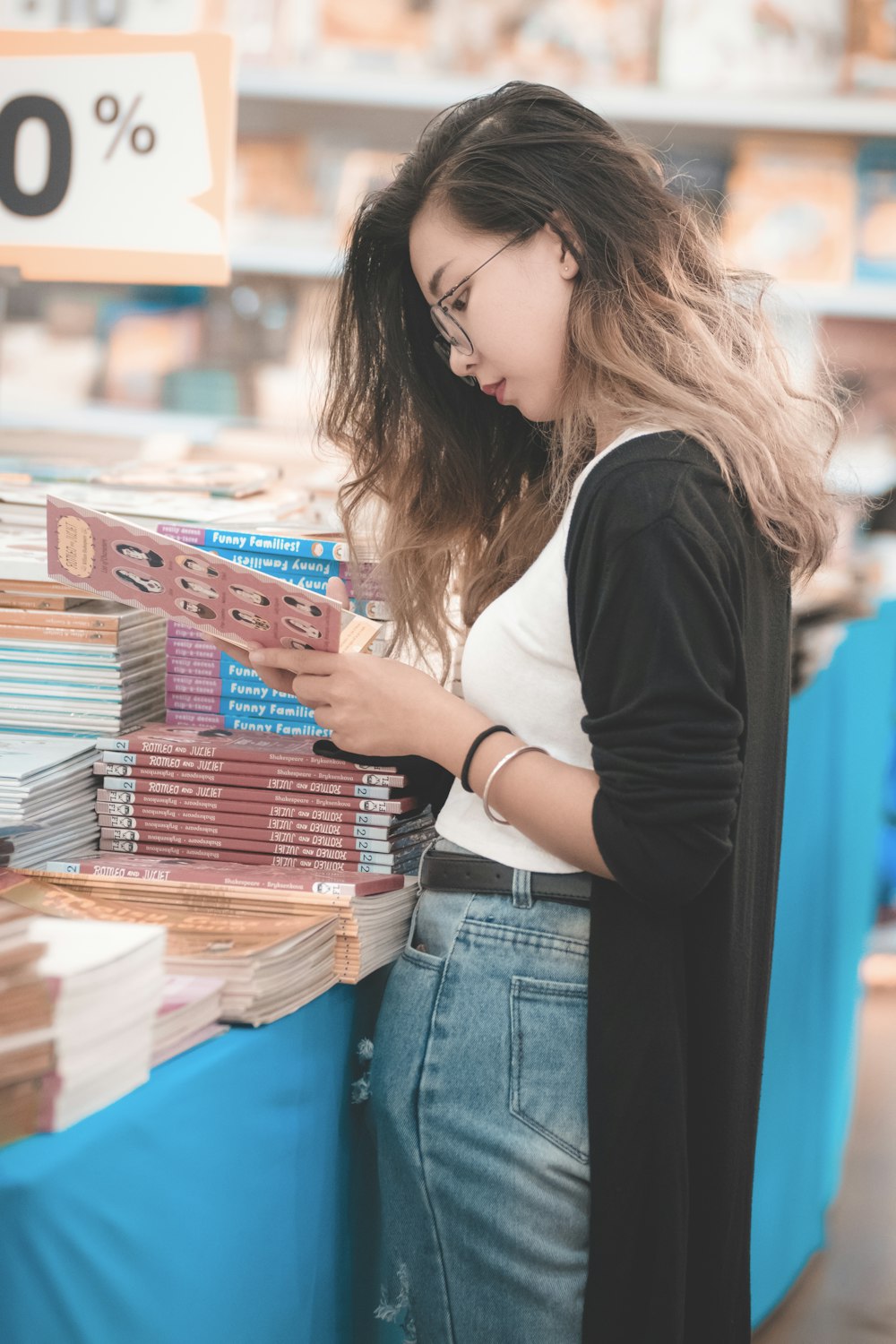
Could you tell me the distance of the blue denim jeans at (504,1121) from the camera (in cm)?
112

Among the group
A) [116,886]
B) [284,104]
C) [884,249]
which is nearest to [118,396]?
[284,104]

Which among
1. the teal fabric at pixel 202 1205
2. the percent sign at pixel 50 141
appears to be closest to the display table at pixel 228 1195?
the teal fabric at pixel 202 1205

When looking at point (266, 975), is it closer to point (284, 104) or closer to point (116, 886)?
point (116, 886)

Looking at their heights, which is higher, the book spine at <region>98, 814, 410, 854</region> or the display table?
the book spine at <region>98, 814, 410, 854</region>

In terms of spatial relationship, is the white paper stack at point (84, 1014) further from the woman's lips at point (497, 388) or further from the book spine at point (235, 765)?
the woman's lips at point (497, 388)

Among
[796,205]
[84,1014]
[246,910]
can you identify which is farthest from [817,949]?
[796,205]

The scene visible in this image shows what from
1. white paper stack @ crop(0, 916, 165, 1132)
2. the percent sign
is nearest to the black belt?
white paper stack @ crop(0, 916, 165, 1132)

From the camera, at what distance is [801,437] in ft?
3.96

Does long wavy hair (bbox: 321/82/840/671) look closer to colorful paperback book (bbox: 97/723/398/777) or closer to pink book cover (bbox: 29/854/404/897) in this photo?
colorful paperback book (bbox: 97/723/398/777)

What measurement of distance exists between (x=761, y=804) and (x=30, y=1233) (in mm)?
685

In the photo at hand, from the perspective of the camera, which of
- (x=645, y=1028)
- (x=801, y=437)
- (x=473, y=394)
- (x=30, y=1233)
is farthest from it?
(x=473, y=394)

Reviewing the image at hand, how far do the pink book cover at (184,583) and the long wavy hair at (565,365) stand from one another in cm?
28

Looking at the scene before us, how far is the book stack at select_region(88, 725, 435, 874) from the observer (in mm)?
1357

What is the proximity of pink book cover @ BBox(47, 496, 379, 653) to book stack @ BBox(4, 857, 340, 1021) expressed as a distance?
0.24 metres
